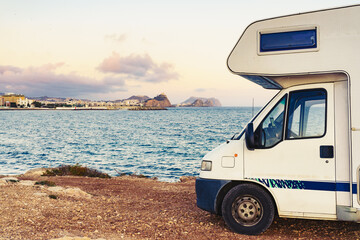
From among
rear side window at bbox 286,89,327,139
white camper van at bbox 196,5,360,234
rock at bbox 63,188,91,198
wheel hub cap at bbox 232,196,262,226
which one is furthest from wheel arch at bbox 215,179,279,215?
rock at bbox 63,188,91,198

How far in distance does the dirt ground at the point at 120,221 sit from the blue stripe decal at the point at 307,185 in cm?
97

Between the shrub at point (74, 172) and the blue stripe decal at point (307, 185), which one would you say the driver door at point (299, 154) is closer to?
the blue stripe decal at point (307, 185)

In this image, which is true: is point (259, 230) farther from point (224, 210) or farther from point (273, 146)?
point (273, 146)

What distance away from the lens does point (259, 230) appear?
6234 millimetres

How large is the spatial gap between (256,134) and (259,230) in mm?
1673

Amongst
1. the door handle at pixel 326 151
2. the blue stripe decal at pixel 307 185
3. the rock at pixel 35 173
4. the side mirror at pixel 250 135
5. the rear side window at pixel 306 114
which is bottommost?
the rock at pixel 35 173

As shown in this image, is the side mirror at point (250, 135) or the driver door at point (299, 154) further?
the side mirror at point (250, 135)

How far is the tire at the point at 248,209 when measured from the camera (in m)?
6.19

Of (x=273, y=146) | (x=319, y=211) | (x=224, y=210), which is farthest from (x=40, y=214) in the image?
(x=319, y=211)

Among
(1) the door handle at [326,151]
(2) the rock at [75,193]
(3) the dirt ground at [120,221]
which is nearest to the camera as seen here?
(1) the door handle at [326,151]

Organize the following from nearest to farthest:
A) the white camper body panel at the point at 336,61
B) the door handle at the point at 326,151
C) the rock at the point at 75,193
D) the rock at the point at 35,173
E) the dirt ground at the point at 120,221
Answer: the white camper body panel at the point at 336,61, the door handle at the point at 326,151, the dirt ground at the point at 120,221, the rock at the point at 75,193, the rock at the point at 35,173

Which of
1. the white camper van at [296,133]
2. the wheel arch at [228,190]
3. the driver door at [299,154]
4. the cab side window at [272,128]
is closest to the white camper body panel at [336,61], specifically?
the white camper van at [296,133]

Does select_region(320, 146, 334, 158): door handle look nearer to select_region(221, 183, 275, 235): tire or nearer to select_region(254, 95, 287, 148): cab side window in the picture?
select_region(254, 95, 287, 148): cab side window

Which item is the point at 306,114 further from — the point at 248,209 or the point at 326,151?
the point at 248,209
